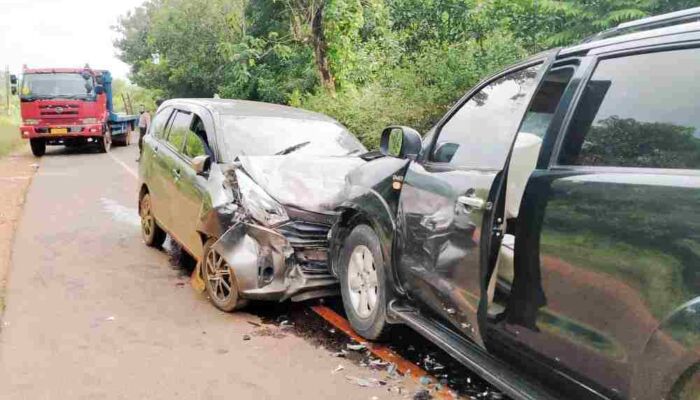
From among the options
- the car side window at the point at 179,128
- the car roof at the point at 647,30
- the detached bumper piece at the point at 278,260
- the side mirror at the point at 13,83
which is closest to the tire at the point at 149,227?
the car side window at the point at 179,128

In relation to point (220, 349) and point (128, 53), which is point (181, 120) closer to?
point (220, 349)

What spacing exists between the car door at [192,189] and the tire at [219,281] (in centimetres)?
23

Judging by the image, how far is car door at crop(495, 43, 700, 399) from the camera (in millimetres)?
2156

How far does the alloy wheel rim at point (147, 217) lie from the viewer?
24.1 feet

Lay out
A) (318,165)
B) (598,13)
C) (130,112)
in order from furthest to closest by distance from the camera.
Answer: (130,112), (598,13), (318,165)

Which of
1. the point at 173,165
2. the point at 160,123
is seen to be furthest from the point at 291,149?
the point at 160,123

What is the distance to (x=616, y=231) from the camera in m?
2.36

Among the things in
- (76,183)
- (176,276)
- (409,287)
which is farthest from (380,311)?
(76,183)

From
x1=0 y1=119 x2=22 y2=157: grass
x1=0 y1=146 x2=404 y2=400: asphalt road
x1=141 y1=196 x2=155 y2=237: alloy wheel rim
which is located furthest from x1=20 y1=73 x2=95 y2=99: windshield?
x1=141 y1=196 x2=155 y2=237: alloy wheel rim

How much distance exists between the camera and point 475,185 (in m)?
3.23

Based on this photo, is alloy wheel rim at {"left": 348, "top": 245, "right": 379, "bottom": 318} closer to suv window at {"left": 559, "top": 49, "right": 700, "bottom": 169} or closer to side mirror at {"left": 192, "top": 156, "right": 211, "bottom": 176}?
side mirror at {"left": 192, "top": 156, "right": 211, "bottom": 176}

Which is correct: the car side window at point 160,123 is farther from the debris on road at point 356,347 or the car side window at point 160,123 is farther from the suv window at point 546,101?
the suv window at point 546,101

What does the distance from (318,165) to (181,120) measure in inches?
76.6

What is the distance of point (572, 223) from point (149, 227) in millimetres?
5892
